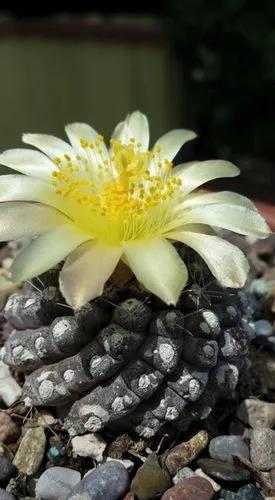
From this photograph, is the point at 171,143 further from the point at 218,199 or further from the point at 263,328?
the point at 263,328

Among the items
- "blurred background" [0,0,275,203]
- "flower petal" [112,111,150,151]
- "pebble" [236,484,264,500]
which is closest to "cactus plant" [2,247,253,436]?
"pebble" [236,484,264,500]

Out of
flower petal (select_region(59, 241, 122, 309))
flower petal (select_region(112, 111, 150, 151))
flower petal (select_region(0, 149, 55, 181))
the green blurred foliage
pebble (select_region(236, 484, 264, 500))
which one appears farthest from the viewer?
the green blurred foliage

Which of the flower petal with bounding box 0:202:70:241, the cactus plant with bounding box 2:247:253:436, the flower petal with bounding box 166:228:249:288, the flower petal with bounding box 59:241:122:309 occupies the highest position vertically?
the flower petal with bounding box 0:202:70:241

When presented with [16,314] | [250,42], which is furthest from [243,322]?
[250,42]

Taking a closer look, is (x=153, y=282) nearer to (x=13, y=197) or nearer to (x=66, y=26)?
(x=13, y=197)

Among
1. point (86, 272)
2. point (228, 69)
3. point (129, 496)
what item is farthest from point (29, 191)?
point (228, 69)

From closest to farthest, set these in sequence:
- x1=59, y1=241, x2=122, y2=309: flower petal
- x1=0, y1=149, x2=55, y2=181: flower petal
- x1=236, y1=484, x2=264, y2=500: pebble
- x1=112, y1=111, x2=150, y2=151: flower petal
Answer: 1. x1=59, y1=241, x2=122, y2=309: flower petal
2. x1=236, y1=484, x2=264, y2=500: pebble
3. x1=0, y1=149, x2=55, y2=181: flower petal
4. x1=112, y1=111, x2=150, y2=151: flower petal

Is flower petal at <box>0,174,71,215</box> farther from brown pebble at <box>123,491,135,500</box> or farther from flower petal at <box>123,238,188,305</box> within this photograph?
brown pebble at <box>123,491,135,500</box>

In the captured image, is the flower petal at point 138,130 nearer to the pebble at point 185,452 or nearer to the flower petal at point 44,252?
the flower petal at point 44,252
